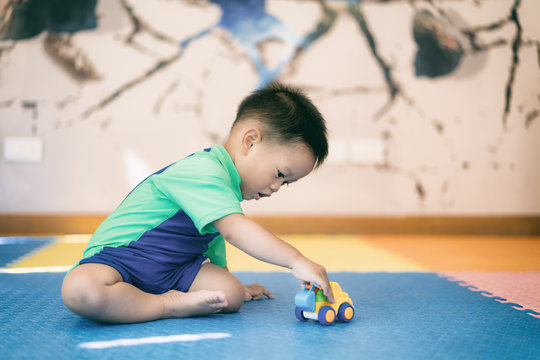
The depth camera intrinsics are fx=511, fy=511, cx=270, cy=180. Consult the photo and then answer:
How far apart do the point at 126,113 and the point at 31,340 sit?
5.35 ft

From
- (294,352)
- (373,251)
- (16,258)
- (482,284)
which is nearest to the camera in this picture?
(294,352)

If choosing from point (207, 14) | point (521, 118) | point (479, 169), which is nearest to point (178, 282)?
point (207, 14)

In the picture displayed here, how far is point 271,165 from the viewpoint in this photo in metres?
0.89

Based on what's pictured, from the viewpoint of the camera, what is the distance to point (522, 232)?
2.29 metres

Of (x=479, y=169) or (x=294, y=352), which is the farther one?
(x=479, y=169)

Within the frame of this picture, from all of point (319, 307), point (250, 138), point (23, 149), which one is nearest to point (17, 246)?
point (23, 149)

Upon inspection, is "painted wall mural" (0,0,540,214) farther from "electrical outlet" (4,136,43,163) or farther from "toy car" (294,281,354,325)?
"toy car" (294,281,354,325)

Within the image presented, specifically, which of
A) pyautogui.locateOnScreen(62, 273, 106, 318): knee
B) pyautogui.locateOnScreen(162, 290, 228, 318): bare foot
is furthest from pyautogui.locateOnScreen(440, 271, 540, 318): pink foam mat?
pyautogui.locateOnScreen(62, 273, 106, 318): knee

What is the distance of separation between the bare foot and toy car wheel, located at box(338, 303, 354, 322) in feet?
0.61

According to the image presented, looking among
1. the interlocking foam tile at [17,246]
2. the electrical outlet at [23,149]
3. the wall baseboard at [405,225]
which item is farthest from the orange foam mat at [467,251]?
the electrical outlet at [23,149]

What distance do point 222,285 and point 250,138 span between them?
262 mm

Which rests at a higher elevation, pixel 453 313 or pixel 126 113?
pixel 126 113

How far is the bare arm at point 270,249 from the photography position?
30.6 inches

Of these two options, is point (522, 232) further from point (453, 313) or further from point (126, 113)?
point (126, 113)
